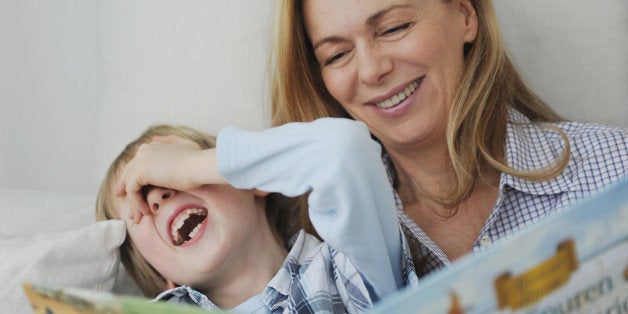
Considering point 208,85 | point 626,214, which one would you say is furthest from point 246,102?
point 626,214

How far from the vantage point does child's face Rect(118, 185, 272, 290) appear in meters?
1.20

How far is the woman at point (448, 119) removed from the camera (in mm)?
1277

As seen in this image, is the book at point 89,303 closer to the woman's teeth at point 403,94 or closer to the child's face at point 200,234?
the child's face at point 200,234

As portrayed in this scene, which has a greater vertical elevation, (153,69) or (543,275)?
(153,69)

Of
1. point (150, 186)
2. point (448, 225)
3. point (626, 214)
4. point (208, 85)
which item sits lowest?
point (448, 225)

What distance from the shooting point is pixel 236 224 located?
1.23 m

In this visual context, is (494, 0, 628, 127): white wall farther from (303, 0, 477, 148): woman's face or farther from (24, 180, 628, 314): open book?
(24, 180, 628, 314): open book

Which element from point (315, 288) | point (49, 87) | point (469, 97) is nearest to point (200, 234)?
point (315, 288)

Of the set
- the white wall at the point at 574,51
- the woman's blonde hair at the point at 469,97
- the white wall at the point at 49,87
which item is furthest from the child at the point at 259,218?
the white wall at the point at 574,51

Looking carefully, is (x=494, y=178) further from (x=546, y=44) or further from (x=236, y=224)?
(x=236, y=224)

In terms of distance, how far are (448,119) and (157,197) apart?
1.67ft

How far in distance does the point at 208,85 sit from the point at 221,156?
708 millimetres

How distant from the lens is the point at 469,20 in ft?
4.59

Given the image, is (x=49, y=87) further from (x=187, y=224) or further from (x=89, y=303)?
(x=89, y=303)
